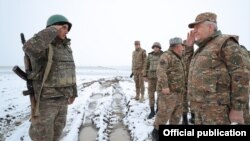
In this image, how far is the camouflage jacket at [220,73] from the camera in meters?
3.23

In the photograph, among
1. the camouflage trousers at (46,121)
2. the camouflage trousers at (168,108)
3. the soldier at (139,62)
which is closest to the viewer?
the camouflage trousers at (46,121)

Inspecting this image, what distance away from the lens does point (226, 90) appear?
3389 millimetres

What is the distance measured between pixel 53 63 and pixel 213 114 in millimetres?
2348

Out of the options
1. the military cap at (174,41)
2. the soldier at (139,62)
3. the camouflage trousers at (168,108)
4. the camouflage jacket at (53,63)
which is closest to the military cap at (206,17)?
the military cap at (174,41)

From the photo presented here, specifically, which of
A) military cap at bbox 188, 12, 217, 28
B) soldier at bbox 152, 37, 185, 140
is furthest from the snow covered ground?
military cap at bbox 188, 12, 217, 28

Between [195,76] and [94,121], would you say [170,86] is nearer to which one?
[195,76]

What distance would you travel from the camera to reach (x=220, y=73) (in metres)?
3.41

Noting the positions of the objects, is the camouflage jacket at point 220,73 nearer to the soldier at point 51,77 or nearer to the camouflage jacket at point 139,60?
the soldier at point 51,77

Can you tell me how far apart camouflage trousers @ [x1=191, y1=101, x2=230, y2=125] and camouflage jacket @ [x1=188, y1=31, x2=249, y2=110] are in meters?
0.06

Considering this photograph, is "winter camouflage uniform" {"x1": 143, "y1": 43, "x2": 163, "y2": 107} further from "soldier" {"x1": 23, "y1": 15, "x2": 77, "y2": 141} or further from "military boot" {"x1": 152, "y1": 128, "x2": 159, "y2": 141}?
"soldier" {"x1": 23, "y1": 15, "x2": 77, "y2": 141}

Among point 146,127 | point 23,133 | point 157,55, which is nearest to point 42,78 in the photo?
point 23,133

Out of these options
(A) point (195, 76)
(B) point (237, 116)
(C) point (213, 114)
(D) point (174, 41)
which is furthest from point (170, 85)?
(B) point (237, 116)

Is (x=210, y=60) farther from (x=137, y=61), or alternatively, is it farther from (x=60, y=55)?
(x=137, y=61)

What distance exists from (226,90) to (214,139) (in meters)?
0.63
